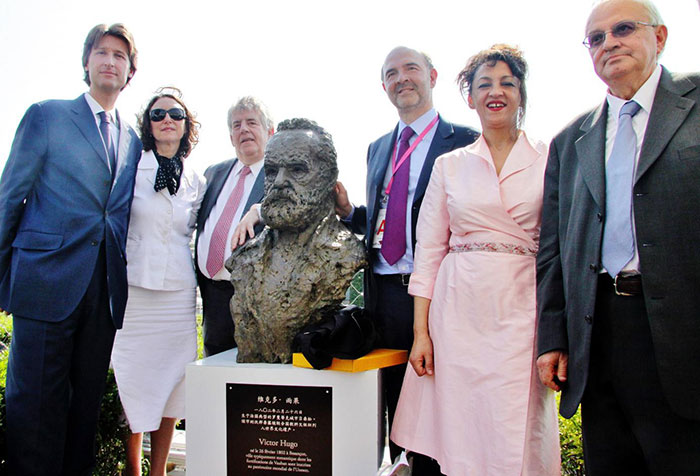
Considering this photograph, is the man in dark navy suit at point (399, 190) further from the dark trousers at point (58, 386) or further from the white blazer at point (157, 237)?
the dark trousers at point (58, 386)

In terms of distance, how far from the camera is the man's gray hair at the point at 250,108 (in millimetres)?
3422

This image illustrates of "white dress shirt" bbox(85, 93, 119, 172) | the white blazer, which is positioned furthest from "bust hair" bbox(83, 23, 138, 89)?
the white blazer

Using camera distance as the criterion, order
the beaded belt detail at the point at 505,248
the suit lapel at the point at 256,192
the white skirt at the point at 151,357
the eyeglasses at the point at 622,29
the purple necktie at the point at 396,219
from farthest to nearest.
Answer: the suit lapel at the point at 256,192 → the white skirt at the point at 151,357 → the purple necktie at the point at 396,219 → the beaded belt detail at the point at 505,248 → the eyeglasses at the point at 622,29

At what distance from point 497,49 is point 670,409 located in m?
1.62

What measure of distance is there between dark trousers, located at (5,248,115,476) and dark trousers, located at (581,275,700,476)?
245 cm

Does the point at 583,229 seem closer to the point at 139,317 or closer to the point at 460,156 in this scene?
the point at 460,156

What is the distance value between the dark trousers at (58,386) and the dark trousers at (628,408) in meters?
2.45

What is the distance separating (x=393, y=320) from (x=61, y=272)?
70.1 inches

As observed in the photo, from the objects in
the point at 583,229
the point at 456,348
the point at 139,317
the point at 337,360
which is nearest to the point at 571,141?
the point at 583,229

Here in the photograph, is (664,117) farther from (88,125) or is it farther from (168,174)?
(88,125)

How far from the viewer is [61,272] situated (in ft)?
8.58

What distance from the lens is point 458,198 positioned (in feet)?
7.29

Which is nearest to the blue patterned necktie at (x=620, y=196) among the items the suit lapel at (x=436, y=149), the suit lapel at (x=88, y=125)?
the suit lapel at (x=436, y=149)

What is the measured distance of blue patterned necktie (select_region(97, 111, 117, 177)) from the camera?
2896 millimetres
